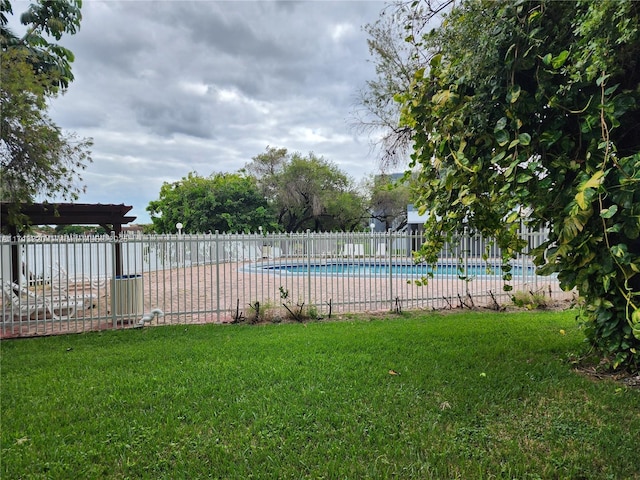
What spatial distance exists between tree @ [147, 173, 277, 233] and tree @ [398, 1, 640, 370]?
25206 millimetres

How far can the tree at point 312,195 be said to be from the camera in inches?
1223

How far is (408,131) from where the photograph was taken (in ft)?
32.8

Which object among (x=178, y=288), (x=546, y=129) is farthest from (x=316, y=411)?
(x=178, y=288)

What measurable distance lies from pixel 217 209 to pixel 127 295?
Result: 2246 centimetres

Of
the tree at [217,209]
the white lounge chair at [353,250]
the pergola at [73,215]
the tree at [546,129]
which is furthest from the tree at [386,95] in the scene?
the tree at [217,209]

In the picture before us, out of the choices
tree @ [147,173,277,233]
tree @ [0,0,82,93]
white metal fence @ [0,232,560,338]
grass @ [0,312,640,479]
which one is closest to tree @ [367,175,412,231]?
tree @ [147,173,277,233]

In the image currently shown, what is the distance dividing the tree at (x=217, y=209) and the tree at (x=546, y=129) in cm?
2521

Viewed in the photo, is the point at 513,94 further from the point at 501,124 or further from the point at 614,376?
the point at 614,376

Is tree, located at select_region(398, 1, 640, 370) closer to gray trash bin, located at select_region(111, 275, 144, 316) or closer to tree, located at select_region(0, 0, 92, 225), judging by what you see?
gray trash bin, located at select_region(111, 275, 144, 316)

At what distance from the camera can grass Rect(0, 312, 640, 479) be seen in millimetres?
2652

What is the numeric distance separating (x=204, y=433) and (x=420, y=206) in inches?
125

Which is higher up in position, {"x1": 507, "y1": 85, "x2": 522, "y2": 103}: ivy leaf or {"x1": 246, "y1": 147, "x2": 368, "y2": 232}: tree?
{"x1": 246, "y1": 147, "x2": 368, "y2": 232}: tree

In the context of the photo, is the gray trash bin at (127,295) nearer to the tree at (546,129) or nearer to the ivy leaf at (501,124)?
the tree at (546,129)

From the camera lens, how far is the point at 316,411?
11.2 feet
